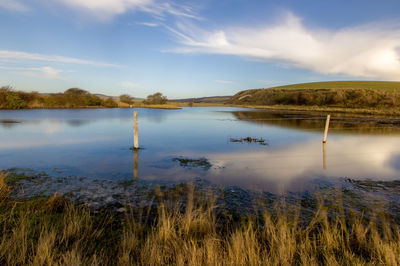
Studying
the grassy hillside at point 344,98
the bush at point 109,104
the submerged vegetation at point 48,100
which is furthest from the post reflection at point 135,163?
the grassy hillside at point 344,98

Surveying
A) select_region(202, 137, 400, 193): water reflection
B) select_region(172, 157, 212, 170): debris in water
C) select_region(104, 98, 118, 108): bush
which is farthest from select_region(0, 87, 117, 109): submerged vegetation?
select_region(202, 137, 400, 193): water reflection

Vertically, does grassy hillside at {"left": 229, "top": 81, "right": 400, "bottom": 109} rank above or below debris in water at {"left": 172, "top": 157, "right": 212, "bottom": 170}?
above

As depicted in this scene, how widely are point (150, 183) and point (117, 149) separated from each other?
6265mm

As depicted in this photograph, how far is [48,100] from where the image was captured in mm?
46625

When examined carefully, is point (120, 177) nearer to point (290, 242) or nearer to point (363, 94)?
point (290, 242)

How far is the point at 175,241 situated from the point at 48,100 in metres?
54.5

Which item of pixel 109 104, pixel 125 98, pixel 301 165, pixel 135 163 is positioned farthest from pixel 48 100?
pixel 301 165

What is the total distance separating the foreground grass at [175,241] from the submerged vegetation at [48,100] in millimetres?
45528

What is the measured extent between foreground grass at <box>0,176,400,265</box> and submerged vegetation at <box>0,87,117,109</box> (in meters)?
45.5

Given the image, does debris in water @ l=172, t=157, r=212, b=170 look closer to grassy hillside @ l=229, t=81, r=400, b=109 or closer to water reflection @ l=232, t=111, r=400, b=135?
water reflection @ l=232, t=111, r=400, b=135

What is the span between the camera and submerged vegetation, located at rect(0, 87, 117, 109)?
38750 mm

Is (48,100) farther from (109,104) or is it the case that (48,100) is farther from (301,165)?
(301,165)

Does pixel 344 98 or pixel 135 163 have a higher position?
pixel 344 98

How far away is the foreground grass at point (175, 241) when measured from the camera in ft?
9.79
